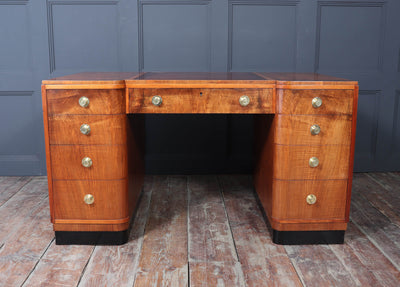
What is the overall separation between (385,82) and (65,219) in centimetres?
236

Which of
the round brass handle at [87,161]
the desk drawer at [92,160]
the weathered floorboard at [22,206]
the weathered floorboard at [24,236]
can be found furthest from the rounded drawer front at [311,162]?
the weathered floorboard at [22,206]

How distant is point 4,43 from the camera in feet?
9.27

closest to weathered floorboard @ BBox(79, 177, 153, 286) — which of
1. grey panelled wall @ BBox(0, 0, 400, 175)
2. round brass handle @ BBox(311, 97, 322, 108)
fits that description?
round brass handle @ BBox(311, 97, 322, 108)

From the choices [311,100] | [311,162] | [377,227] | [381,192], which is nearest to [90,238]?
[311,162]

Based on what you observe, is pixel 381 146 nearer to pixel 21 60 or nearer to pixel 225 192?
pixel 225 192

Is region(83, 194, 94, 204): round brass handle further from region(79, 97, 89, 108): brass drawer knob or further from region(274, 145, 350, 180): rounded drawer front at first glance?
region(274, 145, 350, 180): rounded drawer front

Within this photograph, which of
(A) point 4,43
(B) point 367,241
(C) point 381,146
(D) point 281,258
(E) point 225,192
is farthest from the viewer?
(C) point 381,146

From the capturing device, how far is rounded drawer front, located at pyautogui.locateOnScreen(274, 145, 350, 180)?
5.99 feet

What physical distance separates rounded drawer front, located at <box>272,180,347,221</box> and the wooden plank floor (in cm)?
15

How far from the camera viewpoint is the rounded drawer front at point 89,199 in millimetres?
1845

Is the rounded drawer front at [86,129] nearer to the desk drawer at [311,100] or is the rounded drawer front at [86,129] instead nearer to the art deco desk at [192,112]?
the art deco desk at [192,112]

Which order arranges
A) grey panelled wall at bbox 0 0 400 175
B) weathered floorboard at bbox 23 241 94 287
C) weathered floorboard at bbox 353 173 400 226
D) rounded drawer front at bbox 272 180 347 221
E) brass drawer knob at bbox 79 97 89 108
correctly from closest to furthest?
weathered floorboard at bbox 23 241 94 287 → brass drawer knob at bbox 79 97 89 108 → rounded drawer front at bbox 272 180 347 221 → weathered floorboard at bbox 353 173 400 226 → grey panelled wall at bbox 0 0 400 175

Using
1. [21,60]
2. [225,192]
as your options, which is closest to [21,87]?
[21,60]

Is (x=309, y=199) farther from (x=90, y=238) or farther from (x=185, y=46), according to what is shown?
(x=185, y=46)
